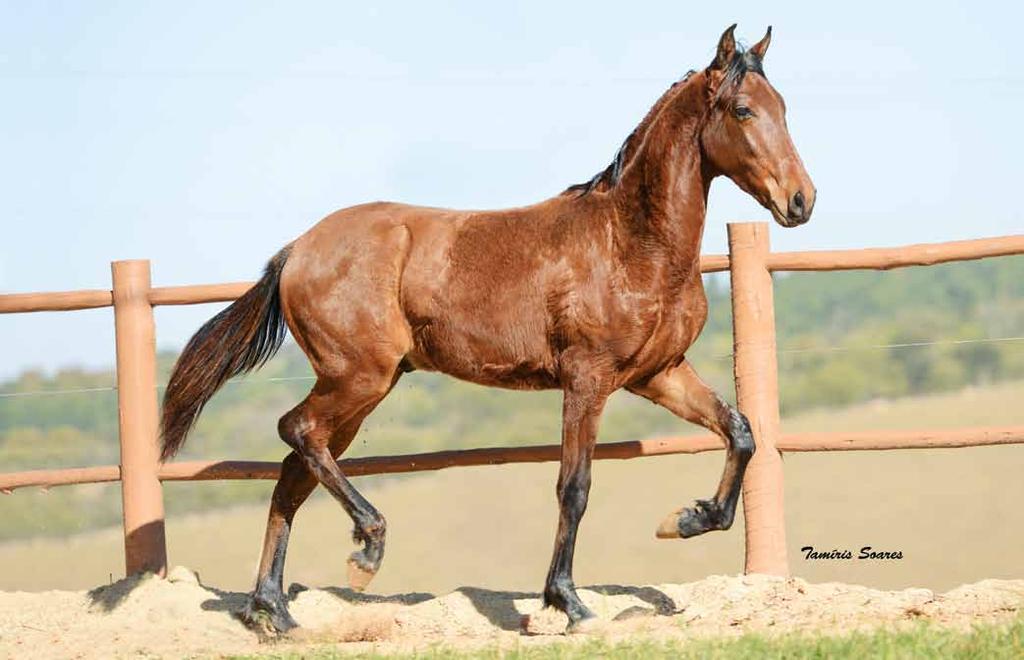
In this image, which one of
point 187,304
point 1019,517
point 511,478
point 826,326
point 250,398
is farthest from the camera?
point 826,326

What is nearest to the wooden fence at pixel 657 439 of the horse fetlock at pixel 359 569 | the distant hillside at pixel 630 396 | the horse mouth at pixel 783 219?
the horse fetlock at pixel 359 569

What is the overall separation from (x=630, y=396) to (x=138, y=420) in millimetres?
22481

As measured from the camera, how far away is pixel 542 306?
209 inches

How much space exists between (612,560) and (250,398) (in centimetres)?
798

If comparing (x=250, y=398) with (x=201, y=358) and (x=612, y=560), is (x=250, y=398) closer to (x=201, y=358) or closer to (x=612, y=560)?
(x=612, y=560)

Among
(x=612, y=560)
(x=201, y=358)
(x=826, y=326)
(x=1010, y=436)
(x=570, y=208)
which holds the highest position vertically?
(x=826, y=326)

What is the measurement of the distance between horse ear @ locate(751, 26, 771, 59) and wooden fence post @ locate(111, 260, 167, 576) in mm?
3157

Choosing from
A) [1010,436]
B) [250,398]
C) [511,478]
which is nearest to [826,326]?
[511,478]

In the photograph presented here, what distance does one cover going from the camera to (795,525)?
22219 mm

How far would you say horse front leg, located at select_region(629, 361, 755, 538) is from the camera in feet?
17.2

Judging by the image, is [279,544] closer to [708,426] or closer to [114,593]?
[114,593]

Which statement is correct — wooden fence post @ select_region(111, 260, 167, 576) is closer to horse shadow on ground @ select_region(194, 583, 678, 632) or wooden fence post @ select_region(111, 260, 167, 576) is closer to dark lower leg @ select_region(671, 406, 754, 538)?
horse shadow on ground @ select_region(194, 583, 678, 632)

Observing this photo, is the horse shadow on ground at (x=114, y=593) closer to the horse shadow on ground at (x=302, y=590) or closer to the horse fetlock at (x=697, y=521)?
the horse shadow on ground at (x=302, y=590)

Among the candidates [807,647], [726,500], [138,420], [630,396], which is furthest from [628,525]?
[807,647]
